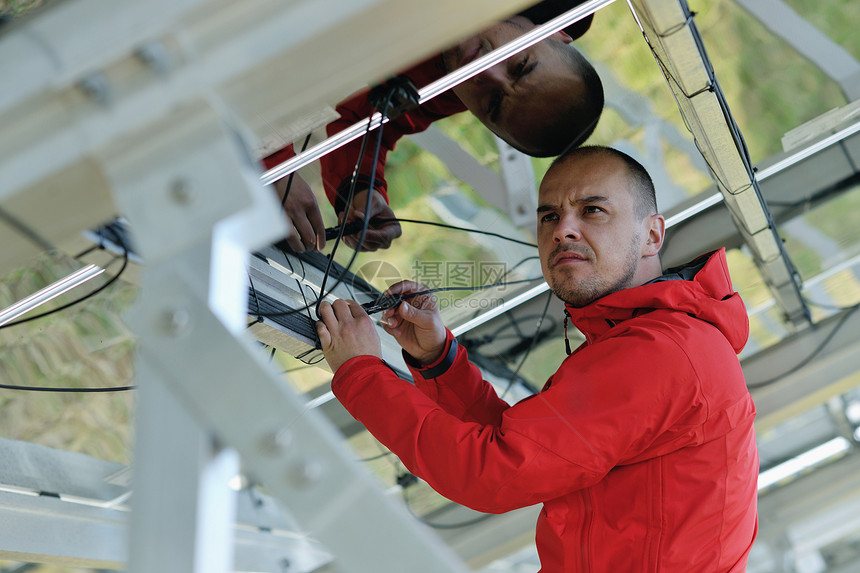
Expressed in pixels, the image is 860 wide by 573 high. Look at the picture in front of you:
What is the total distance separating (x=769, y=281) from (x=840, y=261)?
37 cm

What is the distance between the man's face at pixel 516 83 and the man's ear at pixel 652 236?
11.3 inches

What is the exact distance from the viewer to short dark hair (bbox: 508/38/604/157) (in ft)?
4.02

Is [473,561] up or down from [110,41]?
up

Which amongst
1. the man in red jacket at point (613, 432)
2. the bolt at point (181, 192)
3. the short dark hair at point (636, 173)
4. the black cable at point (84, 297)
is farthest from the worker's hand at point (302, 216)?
the bolt at point (181, 192)

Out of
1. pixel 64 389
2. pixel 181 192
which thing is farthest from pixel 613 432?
pixel 64 389

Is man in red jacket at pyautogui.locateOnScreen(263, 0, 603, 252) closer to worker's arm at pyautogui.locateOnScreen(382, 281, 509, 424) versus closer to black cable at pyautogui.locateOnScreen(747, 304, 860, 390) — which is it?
worker's arm at pyautogui.locateOnScreen(382, 281, 509, 424)

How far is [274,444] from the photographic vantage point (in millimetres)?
487

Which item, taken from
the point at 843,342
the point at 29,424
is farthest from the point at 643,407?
the point at 843,342

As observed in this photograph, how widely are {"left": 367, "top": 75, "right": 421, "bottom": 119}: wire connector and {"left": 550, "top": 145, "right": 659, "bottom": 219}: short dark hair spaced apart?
1.15ft

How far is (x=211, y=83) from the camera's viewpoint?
50cm

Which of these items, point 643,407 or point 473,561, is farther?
point 473,561

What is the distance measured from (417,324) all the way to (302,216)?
0.93ft

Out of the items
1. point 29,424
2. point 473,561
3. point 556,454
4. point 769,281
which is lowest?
point 556,454

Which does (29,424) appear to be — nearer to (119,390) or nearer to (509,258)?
(119,390)
